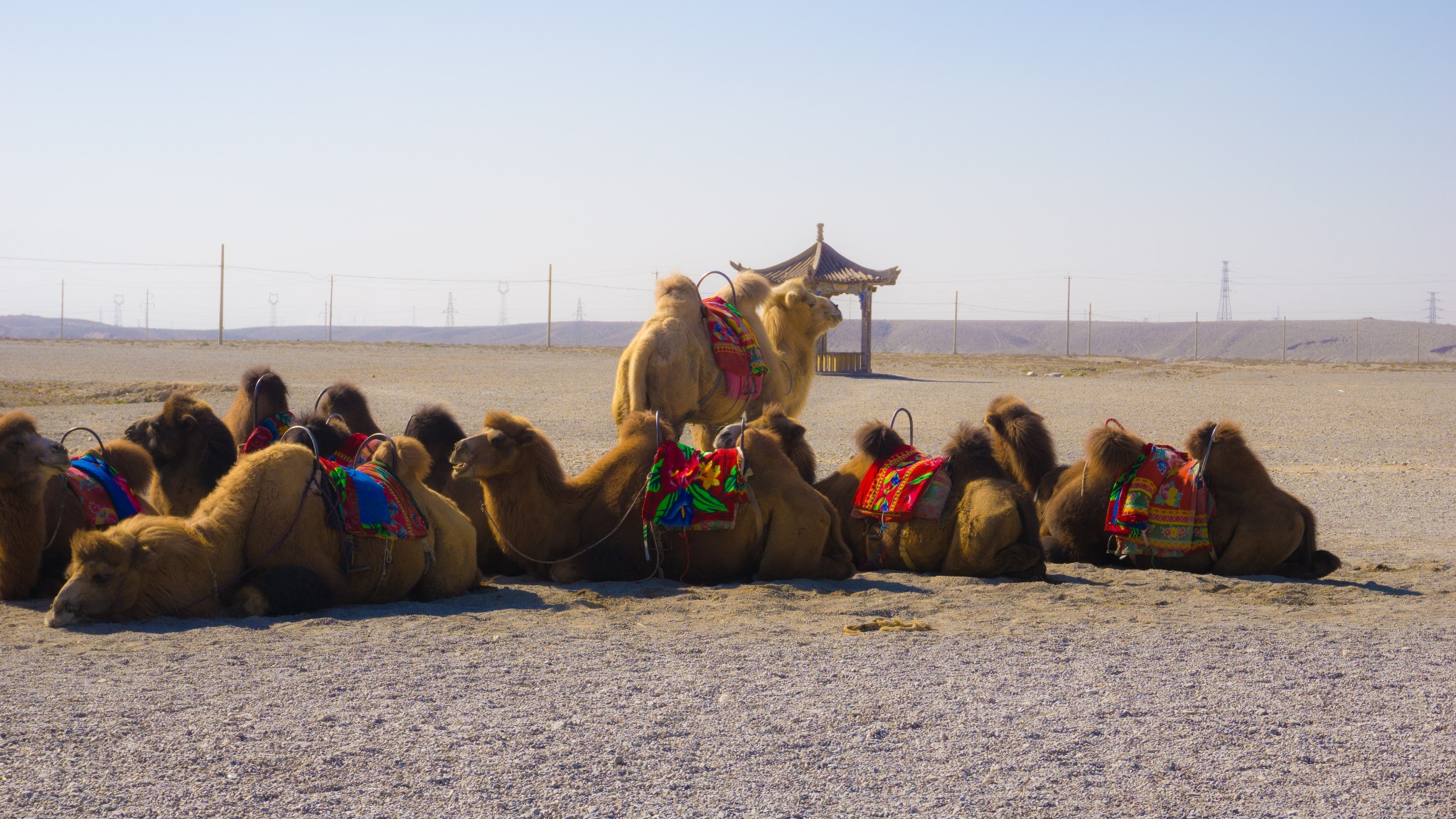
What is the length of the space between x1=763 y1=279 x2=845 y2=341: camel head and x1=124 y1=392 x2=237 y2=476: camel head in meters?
4.95

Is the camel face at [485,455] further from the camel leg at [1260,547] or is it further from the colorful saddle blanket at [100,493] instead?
the camel leg at [1260,547]

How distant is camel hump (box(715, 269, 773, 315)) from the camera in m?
10.5

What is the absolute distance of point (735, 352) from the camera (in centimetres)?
975

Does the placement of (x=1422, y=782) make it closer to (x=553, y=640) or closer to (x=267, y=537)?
(x=553, y=640)

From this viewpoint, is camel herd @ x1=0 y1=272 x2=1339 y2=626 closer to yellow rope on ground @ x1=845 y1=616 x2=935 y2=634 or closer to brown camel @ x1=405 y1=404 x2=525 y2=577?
brown camel @ x1=405 y1=404 x2=525 y2=577

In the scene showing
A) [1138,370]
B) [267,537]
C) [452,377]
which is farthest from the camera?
[1138,370]

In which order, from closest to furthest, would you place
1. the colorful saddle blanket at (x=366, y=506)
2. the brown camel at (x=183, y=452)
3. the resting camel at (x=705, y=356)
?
1. the colorful saddle blanket at (x=366, y=506)
2. the brown camel at (x=183, y=452)
3. the resting camel at (x=705, y=356)

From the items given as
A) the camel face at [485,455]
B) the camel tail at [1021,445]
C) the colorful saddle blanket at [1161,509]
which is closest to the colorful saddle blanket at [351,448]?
the camel face at [485,455]

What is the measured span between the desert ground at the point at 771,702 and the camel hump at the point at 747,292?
3.64m

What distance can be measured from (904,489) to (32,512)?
4.42 metres

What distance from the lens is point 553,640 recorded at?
5488 millimetres

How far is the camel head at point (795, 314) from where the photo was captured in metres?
11.2

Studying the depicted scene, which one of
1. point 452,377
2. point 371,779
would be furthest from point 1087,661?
point 452,377

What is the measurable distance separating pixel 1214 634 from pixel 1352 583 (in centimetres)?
201
